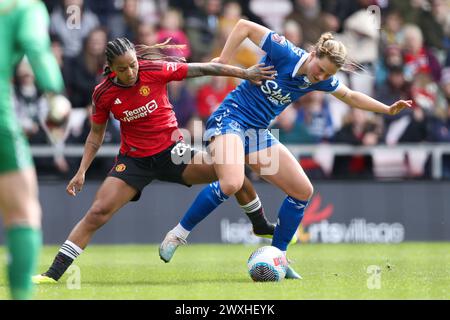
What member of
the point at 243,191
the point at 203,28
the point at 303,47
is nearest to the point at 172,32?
the point at 203,28

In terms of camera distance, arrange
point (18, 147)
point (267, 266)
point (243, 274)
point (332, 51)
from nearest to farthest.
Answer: point (18, 147) < point (332, 51) < point (267, 266) < point (243, 274)

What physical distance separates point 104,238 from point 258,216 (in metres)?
4.97

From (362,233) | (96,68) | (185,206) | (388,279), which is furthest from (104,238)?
(388,279)

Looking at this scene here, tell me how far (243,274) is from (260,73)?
6.08ft

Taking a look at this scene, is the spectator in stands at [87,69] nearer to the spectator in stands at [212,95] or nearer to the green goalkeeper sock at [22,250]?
the spectator in stands at [212,95]

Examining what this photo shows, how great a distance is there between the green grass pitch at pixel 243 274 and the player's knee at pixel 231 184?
74 cm

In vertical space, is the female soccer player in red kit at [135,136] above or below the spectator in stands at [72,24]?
below

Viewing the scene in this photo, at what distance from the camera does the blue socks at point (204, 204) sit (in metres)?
8.38

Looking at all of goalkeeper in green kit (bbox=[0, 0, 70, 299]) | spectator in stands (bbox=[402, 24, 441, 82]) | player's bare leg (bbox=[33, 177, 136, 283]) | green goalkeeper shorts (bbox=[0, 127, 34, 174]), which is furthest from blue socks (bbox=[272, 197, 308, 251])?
spectator in stands (bbox=[402, 24, 441, 82])

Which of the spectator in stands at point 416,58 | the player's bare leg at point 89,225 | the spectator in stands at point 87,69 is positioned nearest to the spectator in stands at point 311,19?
the spectator in stands at point 416,58

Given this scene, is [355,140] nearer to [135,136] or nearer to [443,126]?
[443,126]

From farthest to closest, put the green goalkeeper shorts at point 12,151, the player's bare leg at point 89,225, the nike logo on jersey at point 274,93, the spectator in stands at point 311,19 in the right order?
1. the spectator in stands at point 311,19
2. the nike logo on jersey at point 274,93
3. the player's bare leg at point 89,225
4. the green goalkeeper shorts at point 12,151

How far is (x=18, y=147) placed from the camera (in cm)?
500

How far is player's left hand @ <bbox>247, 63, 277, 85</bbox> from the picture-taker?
8.14 m
